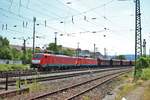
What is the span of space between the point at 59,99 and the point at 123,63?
81.2 m

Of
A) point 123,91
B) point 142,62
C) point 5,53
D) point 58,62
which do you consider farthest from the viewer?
point 5,53

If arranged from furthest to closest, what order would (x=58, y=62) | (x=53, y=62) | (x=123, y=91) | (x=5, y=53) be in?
(x=5, y=53)
(x=58, y=62)
(x=53, y=62)
(x=123, y=91)

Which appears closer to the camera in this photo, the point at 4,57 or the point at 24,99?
the point at 24,99

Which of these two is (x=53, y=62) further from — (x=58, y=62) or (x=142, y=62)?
(x=142, y=62)

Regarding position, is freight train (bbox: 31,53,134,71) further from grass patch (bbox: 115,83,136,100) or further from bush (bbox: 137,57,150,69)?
grass patch (bbox: 115,83,136,100)

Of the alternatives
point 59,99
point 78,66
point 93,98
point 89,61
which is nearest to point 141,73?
point 93,98

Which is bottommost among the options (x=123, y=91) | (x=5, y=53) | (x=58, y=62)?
(x=123, y=91)

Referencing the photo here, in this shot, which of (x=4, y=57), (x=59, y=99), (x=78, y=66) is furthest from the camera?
(x=4, y=57)

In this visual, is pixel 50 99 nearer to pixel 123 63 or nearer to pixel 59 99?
pixel 59 99

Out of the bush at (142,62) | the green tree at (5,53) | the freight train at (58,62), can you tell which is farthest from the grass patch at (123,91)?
the green tree at (5,53)

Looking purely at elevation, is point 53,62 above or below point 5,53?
below

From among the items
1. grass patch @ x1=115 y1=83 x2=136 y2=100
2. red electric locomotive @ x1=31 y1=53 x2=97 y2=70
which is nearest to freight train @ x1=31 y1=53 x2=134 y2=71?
red electric locomotive @ x1=31 y1=53 x2=97 y2=70

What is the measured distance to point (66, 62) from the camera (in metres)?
53.2

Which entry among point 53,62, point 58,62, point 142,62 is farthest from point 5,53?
point 142,62
